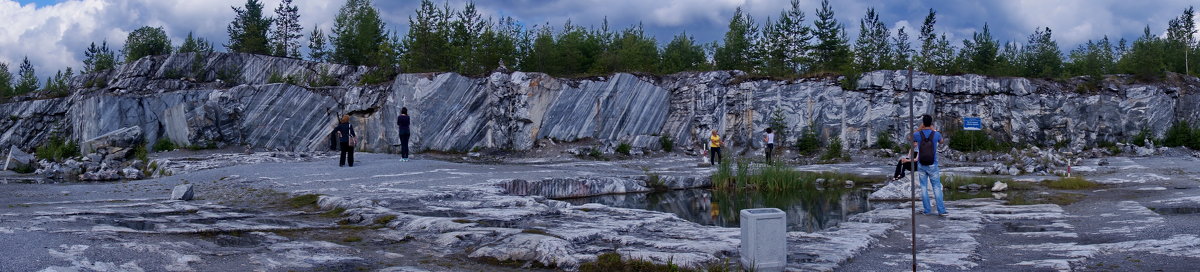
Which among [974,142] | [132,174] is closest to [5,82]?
[132,174]

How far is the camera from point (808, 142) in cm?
3284

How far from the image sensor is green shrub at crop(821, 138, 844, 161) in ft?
99.2

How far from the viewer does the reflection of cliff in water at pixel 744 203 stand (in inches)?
527

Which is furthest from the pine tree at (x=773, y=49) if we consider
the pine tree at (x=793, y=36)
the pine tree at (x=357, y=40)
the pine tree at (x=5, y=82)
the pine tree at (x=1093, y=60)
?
the pine tree at (x=5, y=82)

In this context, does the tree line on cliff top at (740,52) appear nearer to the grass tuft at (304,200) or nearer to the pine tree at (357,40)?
the pine tree at (357,40)

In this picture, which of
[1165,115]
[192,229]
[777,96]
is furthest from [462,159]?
[1165,115]

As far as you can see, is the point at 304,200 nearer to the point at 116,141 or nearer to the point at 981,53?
the point at 116,141

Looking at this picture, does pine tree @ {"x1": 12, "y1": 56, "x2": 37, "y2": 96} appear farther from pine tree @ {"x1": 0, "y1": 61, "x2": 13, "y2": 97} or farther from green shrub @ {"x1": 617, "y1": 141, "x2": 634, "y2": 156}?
green shrub @ {"x1": 617, "y1": 141, "x2": 634, "y2": 156}

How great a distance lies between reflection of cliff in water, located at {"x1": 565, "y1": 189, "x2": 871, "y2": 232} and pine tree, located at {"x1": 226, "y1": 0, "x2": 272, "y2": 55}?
34.6 meters

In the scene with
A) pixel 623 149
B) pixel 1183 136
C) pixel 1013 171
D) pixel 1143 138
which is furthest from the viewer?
pixel 1143 138

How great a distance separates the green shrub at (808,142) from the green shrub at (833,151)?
54 cm

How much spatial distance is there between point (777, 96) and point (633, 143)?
669 cm

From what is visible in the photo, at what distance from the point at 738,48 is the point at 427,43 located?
15.8 meters

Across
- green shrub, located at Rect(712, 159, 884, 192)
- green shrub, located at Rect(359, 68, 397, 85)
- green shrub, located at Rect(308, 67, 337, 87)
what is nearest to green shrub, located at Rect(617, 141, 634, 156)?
green shrub, located at Rect(359, 68, 397, 85)
